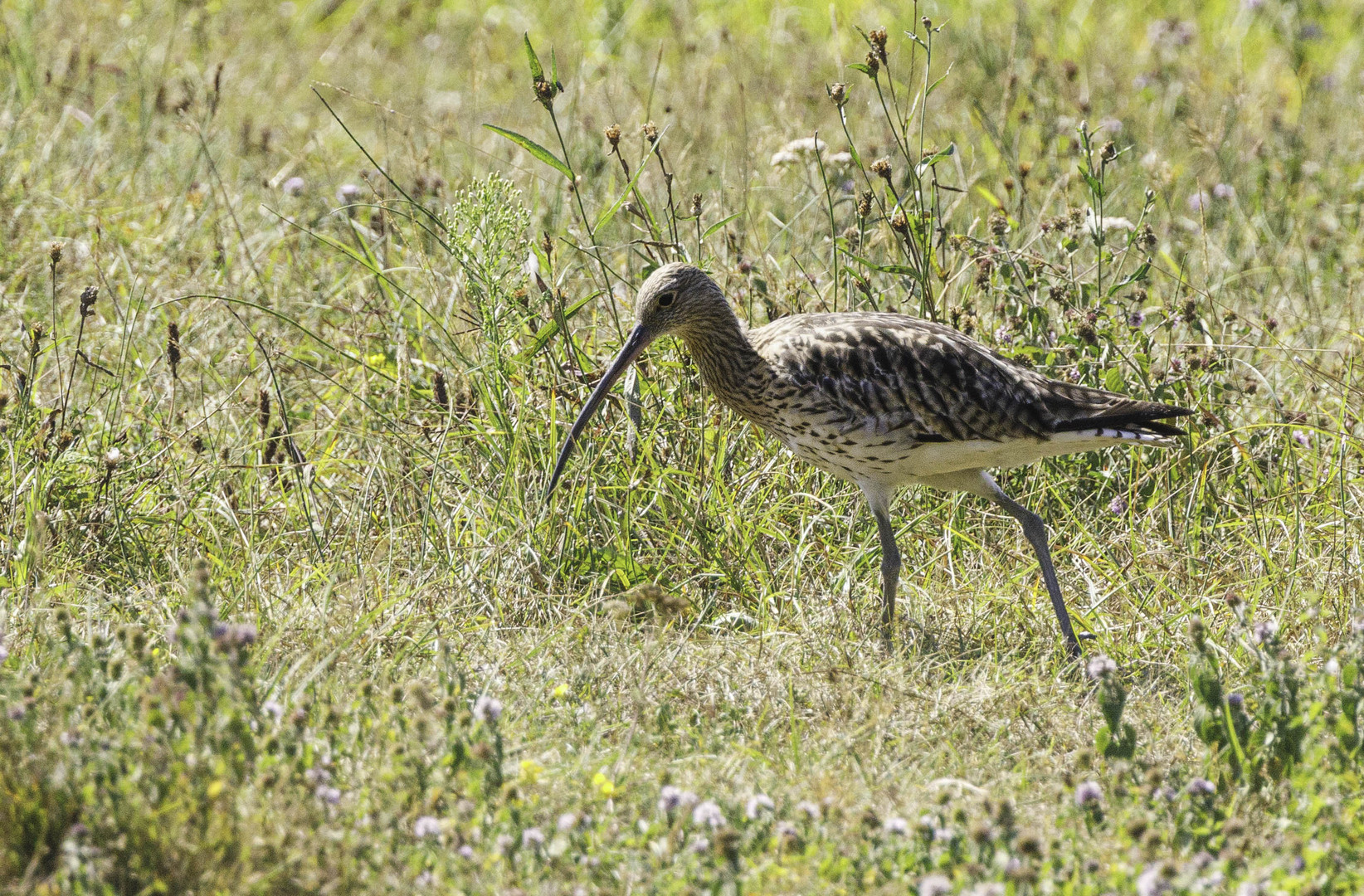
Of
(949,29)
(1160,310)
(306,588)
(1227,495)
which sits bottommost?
(306,588)

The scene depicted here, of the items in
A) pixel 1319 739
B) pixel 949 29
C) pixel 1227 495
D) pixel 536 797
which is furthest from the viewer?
pixel 949 29

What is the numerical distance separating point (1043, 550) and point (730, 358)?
1.24 metres

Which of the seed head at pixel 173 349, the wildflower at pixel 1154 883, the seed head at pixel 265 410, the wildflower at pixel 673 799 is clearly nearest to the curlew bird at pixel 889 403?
the seed head at pixel 265 410

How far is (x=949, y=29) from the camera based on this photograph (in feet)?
31.6

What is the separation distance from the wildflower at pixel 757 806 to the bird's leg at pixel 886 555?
1434 mm

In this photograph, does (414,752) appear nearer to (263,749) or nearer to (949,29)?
(263,749)

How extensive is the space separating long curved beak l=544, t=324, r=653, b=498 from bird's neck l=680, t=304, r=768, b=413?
0.18 m

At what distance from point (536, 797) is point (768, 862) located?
1.96 feet

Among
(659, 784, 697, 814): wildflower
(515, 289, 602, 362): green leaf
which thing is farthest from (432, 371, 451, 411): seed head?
(659, 784, 697, 814): wildflower

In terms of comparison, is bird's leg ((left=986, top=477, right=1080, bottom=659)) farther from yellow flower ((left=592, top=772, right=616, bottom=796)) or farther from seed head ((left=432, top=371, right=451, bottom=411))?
seed head ((left=432, top=371, right=451, bottom=411))

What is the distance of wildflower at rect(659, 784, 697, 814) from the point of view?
3.30 meters

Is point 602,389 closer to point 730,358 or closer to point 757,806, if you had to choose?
point 730,358

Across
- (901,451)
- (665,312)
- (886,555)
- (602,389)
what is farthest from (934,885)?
(665,312)

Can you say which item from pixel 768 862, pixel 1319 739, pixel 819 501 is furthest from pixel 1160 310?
pixel 768 862
